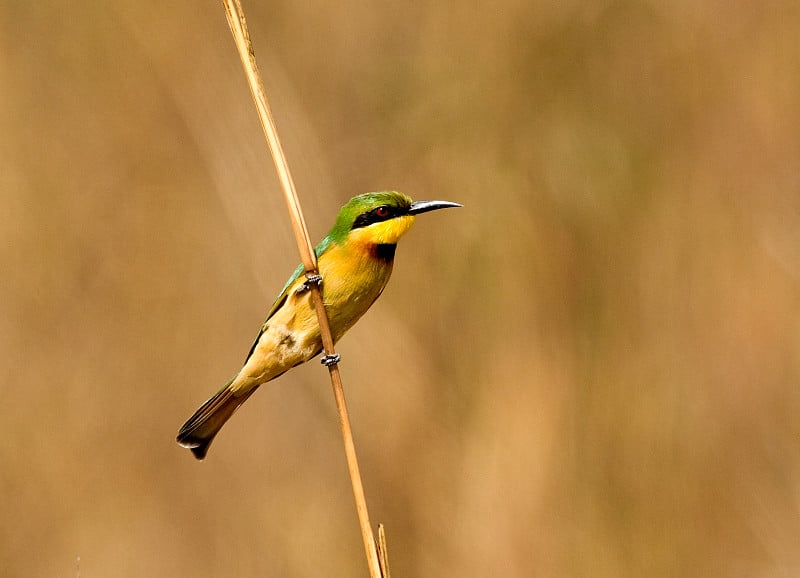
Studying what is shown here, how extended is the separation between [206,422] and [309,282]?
694 millimetres

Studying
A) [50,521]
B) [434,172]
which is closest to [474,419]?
[434,172]

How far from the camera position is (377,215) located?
8.05 feet

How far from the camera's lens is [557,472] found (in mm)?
3424

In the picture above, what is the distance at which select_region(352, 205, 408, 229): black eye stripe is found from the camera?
2.44 meters

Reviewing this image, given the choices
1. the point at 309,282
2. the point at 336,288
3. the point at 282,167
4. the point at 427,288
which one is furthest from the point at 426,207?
the point at 427,288

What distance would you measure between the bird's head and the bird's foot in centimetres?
17

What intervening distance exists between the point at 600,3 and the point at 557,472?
1.82 meters

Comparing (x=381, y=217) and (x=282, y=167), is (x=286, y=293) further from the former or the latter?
(x=282, y=167)

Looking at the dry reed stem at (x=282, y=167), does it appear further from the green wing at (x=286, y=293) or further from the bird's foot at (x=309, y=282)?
the green wing at (x=286, y=293)

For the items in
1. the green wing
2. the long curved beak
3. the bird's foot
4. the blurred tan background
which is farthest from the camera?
the blurred tan background

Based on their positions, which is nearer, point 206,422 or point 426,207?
point 426,207

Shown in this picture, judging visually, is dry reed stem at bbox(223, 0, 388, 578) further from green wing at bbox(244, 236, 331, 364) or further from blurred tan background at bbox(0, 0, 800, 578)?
blurred tan background at bbox(0, 0, 800, 578)

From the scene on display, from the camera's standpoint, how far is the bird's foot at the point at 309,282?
2089 mm

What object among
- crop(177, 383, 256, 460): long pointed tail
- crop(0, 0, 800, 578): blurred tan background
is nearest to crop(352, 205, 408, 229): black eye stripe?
crop(177, 383, 256, 460): long pointed tail
